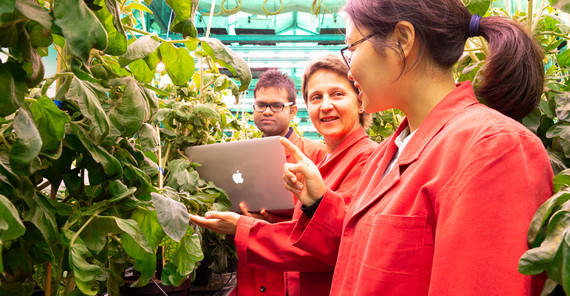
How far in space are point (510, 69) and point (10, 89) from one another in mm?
904

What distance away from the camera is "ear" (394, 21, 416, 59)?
1006 millimetres

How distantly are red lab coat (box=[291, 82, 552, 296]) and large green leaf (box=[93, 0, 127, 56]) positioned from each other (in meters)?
0.62

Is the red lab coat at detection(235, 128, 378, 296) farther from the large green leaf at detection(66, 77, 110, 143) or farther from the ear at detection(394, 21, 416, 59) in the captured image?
the large green leaf at detection(66, 77, 110, 143)

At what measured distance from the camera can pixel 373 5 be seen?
3.43 feet

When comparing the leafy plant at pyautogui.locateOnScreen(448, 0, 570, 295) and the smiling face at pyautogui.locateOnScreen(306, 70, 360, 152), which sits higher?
the leafy plant at pyautogui.locateOnScreen(448, 0, 570, 295)

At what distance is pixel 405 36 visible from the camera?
40.1 inches

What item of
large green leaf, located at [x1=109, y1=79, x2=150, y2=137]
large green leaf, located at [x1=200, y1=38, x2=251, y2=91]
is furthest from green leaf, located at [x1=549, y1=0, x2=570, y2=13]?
large green leaf, located at [x1=109, y1=79, x2=150, y2=137]

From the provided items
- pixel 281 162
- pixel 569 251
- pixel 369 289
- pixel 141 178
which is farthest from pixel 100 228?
pixel 281 162

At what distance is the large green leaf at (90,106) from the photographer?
2.84 ft

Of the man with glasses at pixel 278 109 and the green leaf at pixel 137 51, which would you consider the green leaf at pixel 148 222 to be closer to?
the green leaf at pixel 137 51

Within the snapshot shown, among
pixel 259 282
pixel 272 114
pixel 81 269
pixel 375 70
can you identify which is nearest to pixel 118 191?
pixel 81 269

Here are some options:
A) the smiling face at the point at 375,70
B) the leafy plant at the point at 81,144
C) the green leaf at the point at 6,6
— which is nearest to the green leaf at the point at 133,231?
the leafy plant at the point at 81,144

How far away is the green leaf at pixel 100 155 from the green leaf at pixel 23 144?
208 millimetres

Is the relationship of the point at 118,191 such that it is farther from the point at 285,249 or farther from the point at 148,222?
the point at 285,249
